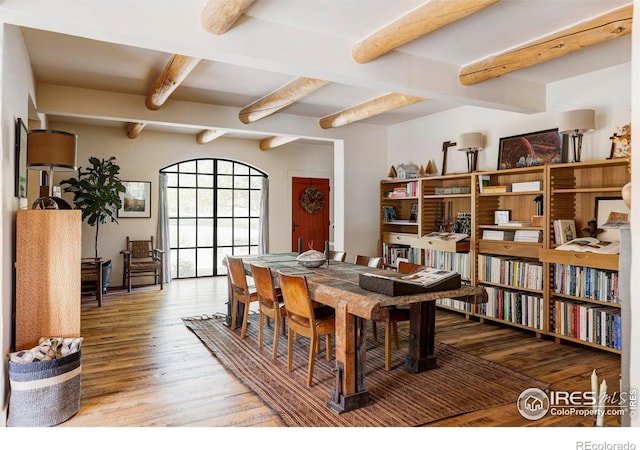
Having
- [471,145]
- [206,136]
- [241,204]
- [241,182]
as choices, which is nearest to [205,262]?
[241,204]

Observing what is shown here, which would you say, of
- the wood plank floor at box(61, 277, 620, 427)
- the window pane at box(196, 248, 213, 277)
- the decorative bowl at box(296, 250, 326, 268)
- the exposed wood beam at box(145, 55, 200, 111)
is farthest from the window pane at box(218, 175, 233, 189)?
the decorative bowl at box(296, 250, 326, 268)

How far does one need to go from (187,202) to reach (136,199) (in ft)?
2.92

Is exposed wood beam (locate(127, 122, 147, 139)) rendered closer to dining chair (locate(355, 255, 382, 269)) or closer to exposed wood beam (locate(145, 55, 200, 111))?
exposed wood beam (locate(145, 55, 200, 111))

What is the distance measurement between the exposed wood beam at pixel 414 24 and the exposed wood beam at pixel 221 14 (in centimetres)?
102

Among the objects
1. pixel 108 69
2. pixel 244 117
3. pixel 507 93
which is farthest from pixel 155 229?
pixel 507 93

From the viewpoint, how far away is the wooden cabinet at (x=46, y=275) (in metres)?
2.68

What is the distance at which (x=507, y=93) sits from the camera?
410cm

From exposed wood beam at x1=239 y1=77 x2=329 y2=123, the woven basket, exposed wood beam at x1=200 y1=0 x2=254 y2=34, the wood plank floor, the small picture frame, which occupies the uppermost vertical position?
exposed wood beam at x1=239 y1=77 x2=329 y2=123

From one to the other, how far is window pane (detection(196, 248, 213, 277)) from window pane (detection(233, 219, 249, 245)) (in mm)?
521

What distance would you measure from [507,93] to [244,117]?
2999mm

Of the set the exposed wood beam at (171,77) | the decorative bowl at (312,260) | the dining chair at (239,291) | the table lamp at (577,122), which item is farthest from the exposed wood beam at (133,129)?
the table lamp at (577,122)

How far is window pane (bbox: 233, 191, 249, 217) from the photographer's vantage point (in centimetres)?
816

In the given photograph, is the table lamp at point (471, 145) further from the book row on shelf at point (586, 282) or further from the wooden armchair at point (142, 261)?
the wooden armchair at point (142, 261)

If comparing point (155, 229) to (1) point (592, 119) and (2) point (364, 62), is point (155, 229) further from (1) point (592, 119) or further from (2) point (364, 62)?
(1) point (592, 119)
